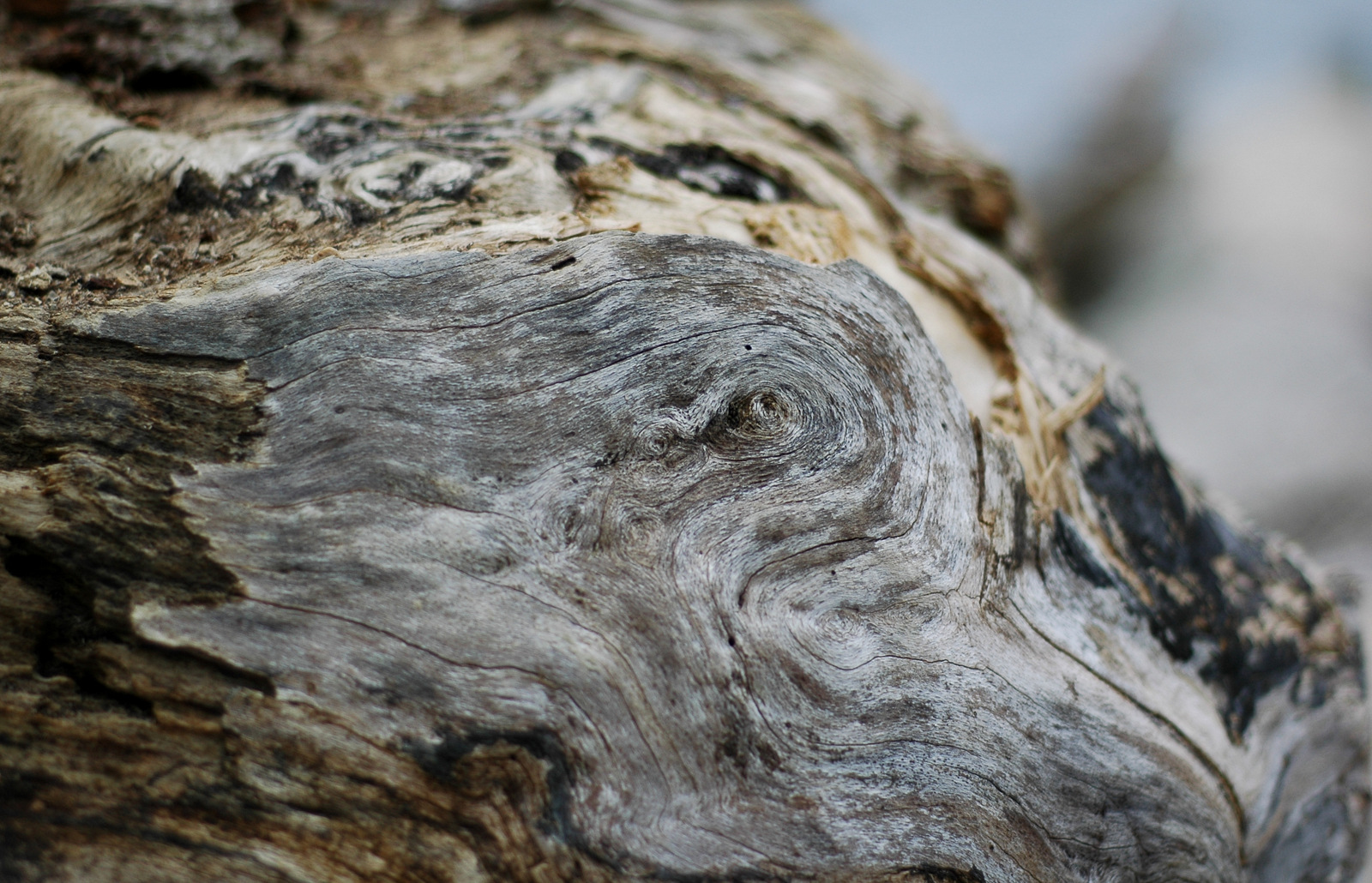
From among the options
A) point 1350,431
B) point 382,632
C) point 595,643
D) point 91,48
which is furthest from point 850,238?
point 1350,431

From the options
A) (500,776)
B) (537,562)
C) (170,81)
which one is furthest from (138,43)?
(500,776)

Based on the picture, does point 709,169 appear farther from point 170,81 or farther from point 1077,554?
point 170,81

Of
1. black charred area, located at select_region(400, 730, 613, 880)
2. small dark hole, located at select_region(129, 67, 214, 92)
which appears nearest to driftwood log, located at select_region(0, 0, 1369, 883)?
black charred area, located at select_region(400, 730, 613, 880)

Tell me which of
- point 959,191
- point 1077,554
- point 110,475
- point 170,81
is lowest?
point 110,475

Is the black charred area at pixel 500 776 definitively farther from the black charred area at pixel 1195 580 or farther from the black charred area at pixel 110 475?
the black charred area at pixel 1195 580

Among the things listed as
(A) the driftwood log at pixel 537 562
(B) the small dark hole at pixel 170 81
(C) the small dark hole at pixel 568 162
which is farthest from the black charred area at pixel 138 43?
(C) the small dark hole at pixel 568 162
